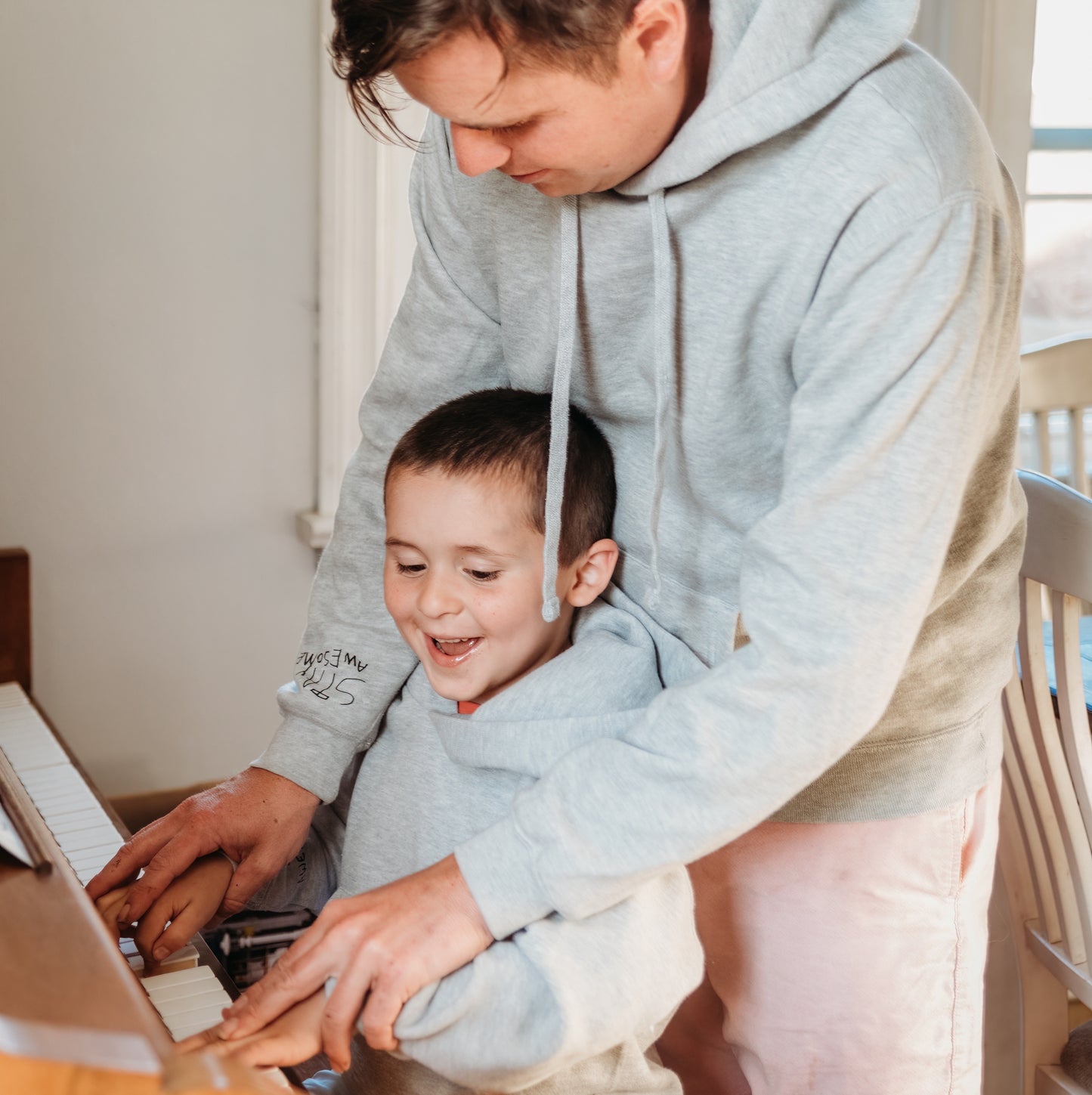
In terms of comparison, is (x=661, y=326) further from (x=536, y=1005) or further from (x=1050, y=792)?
(x=1050, y=792)

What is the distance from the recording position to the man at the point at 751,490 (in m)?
0.72

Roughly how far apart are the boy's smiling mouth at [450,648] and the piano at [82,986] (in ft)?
0.99

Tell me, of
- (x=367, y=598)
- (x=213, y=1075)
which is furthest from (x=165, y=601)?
(x=213, y=1075)

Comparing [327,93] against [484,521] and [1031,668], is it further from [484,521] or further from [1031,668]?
[1031,668]

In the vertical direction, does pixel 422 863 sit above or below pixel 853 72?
below

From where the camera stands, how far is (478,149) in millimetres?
794

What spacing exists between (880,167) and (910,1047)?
67 cm

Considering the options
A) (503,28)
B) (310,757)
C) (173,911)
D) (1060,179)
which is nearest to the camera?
(503,28)

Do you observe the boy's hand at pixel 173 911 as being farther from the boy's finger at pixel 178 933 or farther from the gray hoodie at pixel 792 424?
the gray hoodie at pixel 792 424

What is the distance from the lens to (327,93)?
1930 millimetres

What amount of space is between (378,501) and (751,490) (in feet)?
1.30

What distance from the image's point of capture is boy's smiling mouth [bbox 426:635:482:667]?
1016 mm

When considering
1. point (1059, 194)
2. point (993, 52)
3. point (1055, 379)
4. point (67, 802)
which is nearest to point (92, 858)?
point (67, 802)

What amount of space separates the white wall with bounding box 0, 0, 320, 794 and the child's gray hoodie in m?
1.02
